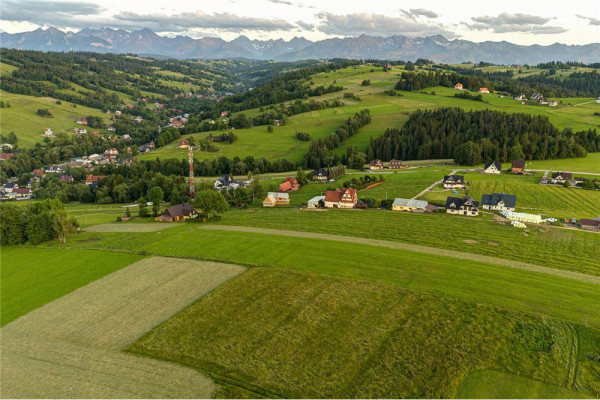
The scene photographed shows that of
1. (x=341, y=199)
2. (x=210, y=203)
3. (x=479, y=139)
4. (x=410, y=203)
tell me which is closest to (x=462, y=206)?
(x=410, y=203)

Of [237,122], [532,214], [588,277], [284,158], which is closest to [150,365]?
[588,277]

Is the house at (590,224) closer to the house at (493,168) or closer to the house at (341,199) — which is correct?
the house at (341,199)

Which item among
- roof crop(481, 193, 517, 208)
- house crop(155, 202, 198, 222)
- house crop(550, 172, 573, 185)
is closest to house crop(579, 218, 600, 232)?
roof crop(481, 193, 517, 208)

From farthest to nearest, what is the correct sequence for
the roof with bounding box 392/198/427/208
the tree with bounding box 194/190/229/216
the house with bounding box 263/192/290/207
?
the house with bounding box 263/192/290/207 → the roof with bounding box 392/198/427/208 → the tree with bounding box 194/190/229/216

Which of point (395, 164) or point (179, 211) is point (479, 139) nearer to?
point (395, 164)

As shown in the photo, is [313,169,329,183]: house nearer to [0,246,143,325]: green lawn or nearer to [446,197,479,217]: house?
[446,197,479,217]: house

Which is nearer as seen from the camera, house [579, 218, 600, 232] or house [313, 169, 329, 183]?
house [579, 218, 600, 232]

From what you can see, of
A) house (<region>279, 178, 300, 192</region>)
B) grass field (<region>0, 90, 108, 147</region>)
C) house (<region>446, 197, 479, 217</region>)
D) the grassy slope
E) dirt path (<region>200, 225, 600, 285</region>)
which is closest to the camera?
the grassy slope
